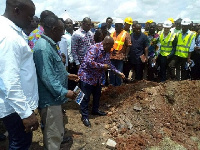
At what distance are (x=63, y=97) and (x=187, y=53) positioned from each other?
5.29 meters

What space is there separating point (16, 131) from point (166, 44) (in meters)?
5.75

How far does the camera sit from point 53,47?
284 cm

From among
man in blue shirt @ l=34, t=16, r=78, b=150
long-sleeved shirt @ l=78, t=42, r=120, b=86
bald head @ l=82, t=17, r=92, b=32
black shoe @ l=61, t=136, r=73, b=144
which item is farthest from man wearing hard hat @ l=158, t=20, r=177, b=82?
man in blue shirt @ l=34, t=16, r=78, b=150

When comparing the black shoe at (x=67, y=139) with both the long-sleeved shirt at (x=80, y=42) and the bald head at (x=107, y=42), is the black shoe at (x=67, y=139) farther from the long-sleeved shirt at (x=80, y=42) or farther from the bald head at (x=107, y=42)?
the long-sleeved shirt at (x=80, y=42)

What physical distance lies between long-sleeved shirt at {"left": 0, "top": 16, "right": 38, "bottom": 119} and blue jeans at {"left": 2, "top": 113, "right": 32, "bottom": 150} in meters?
0.09

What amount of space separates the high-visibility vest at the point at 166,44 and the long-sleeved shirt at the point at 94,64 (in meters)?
3.10

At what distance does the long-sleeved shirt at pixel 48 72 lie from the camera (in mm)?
2668

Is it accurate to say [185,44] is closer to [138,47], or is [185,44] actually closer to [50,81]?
[138,47]

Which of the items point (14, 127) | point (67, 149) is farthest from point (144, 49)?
point (14, 127)

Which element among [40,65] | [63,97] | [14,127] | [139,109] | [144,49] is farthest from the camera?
[144,49]

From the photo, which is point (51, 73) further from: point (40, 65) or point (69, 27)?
point (69, 27)

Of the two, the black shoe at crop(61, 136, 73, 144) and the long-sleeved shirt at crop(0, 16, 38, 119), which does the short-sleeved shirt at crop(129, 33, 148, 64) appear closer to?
the black shoe at crop(61, 136, 73, 144)

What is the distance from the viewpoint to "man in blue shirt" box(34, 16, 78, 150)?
2.68 metres

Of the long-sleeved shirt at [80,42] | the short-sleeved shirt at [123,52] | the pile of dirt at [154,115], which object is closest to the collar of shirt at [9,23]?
the pile of dirt at [154,115]
